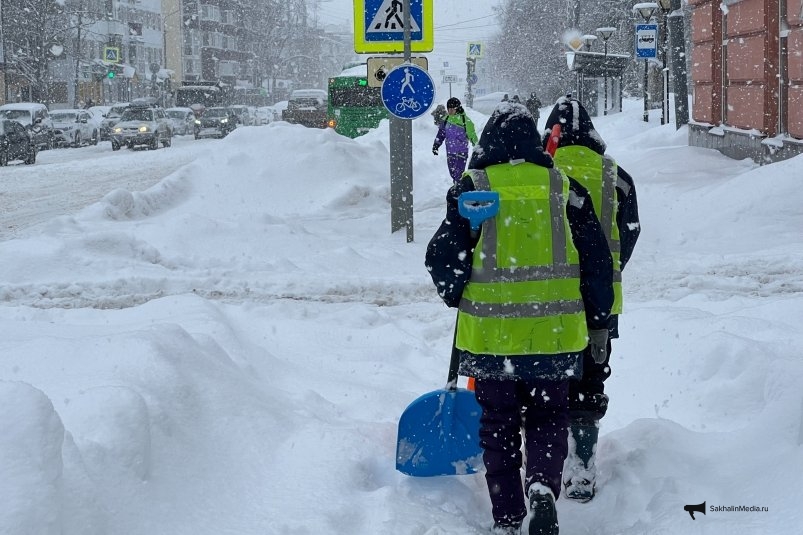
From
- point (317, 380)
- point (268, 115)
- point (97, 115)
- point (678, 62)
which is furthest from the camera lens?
point (268, 115)

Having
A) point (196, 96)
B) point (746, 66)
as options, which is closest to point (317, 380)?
point (746, 66)

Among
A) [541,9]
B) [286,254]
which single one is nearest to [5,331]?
[286,254]

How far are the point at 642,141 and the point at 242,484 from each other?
2244cm

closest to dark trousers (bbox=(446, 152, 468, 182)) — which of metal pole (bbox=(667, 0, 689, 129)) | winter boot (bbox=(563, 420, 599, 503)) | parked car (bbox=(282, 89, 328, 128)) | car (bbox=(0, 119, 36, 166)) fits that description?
metal pole (bbox=(667, 0, 689, 129))

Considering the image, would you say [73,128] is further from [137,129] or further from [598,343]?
[598,343]

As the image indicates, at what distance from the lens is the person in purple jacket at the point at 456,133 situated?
1524 centimetres

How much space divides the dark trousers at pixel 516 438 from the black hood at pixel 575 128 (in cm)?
105

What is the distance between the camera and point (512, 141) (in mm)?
3658

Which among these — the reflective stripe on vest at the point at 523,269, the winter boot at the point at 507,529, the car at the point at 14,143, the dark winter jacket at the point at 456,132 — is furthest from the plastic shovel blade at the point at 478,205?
the car at the point at 14,143

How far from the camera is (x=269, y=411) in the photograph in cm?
489

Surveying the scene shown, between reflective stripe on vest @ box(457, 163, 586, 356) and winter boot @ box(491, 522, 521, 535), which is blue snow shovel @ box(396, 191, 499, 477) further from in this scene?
reflective stripe on vest @ box(457, 163, 586, 356)

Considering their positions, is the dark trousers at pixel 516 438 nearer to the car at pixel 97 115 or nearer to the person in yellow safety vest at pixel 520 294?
the person in yellow safety vest at pixel 520 294

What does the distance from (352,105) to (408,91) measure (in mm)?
19555

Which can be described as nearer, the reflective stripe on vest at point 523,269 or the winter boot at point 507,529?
the reflective stripe on vest at point 523,269
